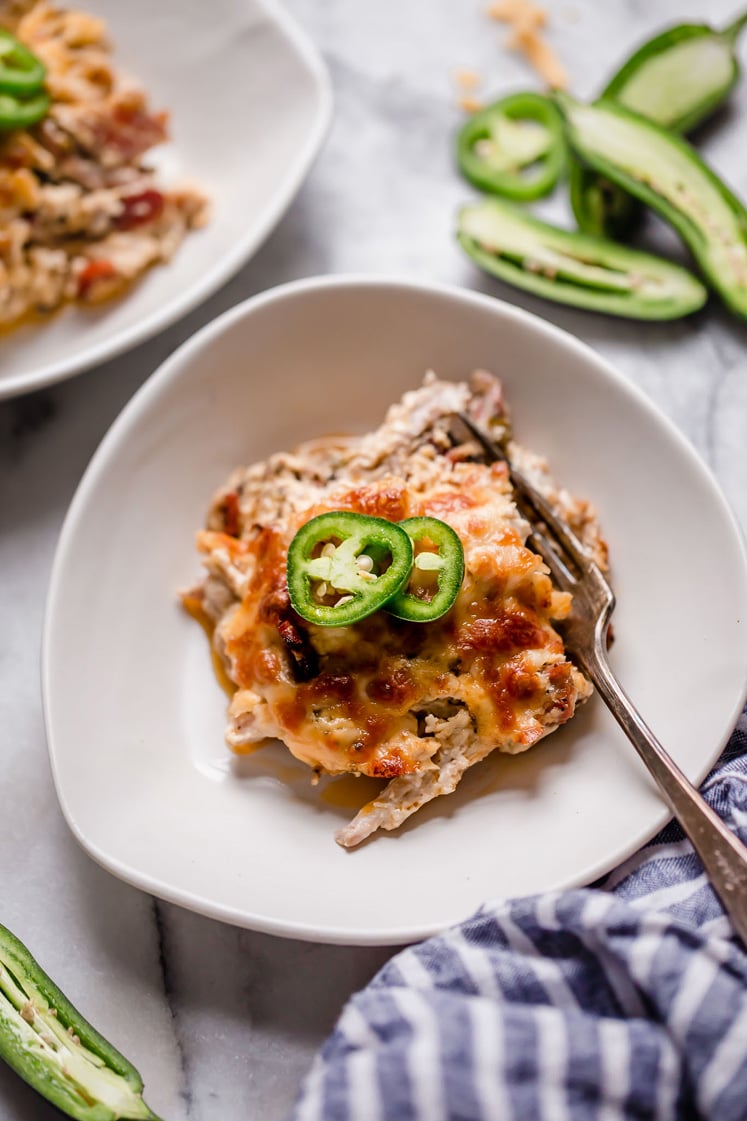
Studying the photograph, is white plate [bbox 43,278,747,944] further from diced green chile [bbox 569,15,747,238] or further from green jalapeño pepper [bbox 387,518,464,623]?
diced green chile [bbox 569,15,747,238]

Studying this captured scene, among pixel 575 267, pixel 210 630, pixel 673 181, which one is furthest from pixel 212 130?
pixel 210 630

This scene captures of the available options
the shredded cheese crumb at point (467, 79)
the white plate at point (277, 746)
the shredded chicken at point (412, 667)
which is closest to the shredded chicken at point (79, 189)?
the white plate at point (277, 746)

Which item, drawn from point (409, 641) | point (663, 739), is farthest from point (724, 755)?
point (409, 641)

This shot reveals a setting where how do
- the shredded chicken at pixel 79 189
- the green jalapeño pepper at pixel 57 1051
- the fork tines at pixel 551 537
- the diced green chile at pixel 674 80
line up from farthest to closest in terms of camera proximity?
the diced green chile at pixel 674 80 → the shredded chicken at pixel 79 189 → the fork tines at pixel 551 537 → the green jalapeño pepper at pixel 57 1051

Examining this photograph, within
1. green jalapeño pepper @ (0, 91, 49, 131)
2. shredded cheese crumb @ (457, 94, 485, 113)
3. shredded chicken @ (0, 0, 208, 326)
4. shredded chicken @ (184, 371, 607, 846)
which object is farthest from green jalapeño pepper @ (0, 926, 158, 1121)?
shredded cheese crumb @ (457, 94, 485, 113)

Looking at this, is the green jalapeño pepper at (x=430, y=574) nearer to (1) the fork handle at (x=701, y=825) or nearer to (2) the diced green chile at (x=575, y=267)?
(1) the fork handle at (x=701, y=825)

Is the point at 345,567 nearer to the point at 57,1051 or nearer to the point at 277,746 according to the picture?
the point at 277,746

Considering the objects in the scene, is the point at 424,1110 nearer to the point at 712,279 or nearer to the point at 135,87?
the point at 712,279
